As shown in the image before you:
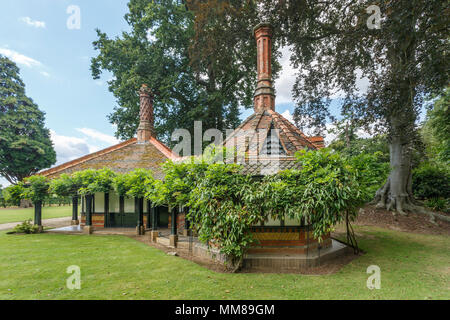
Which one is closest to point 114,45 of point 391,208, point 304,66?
point 304,66

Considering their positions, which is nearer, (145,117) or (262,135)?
(262,135)

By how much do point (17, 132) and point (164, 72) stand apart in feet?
78.3

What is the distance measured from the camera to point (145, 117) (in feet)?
48.0

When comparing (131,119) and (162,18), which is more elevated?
(162,18)

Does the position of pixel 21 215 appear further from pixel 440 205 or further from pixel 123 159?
pixel 440 205

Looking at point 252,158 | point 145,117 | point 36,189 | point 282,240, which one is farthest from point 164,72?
point 282,240

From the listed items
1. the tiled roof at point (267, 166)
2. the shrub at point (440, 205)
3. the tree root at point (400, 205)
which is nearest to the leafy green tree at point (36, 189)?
the tiled roof at point (267, 166)

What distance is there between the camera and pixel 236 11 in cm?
1230

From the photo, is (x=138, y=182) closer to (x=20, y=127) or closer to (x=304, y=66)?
(x=304, y=66)

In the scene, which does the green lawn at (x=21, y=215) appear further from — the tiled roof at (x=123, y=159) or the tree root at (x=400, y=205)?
the tree root at (x=400, y=205)

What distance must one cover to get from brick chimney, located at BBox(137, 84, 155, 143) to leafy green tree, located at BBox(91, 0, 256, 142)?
1674mm

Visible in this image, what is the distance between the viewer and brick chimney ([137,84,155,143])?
14.5m

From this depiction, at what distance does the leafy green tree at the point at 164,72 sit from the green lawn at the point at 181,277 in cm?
1170
